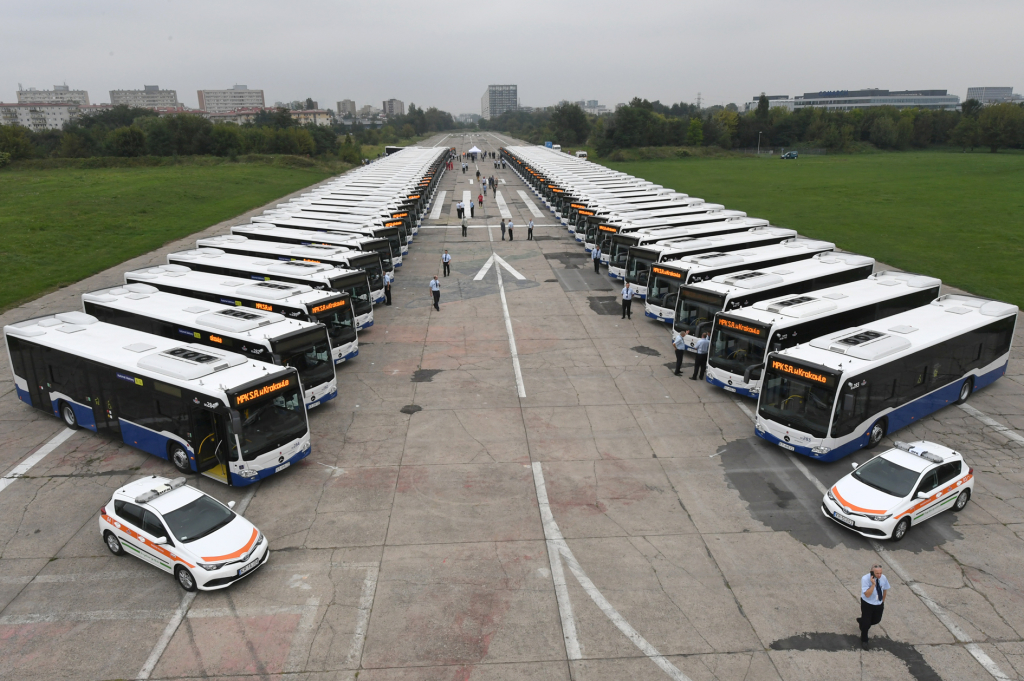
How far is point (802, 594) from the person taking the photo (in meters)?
11.5

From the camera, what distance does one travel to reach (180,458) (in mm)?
15445

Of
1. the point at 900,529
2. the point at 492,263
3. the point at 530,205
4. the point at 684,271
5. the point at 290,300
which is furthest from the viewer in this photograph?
the point at 530,205

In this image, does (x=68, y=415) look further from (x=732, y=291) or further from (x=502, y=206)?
(x=502, y=206)

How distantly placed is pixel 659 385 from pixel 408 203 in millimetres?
32826

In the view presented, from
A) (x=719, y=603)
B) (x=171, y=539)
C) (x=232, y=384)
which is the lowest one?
(x=719, y=603)

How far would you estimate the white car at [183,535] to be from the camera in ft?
37.7

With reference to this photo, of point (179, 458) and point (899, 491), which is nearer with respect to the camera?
point (899, 491)

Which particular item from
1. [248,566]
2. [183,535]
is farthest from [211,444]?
[248,566]

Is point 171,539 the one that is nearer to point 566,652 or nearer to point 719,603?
point 566,652

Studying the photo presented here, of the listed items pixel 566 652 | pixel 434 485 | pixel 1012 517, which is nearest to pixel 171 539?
pixel 434 485

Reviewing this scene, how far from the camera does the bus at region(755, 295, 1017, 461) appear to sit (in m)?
15.4

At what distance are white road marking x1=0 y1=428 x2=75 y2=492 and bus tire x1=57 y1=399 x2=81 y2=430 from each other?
17 cm

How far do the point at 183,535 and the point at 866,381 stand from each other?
15117 millimetres

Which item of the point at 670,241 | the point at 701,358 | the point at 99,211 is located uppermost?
the point at 670,241
